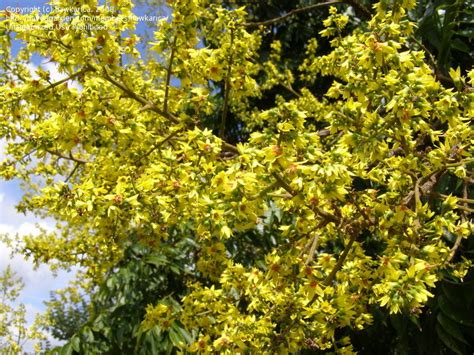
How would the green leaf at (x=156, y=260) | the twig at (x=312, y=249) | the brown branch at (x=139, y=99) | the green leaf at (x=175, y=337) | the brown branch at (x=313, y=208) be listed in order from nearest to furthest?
1. the brown branch at (x=313, y=208)
2. the twig at (x=312, y=249)
3. the brown branch at (x=139, y=99)
4. the green leaf at (x=175, y=337)
5. the green leaf at (x=156, y=260)

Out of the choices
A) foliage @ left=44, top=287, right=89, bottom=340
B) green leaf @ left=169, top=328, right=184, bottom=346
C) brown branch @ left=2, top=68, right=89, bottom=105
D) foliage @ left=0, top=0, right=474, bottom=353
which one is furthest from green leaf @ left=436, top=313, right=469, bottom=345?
foliage @ left=44, top=287, right=89, bottom=340

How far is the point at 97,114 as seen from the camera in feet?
7.38

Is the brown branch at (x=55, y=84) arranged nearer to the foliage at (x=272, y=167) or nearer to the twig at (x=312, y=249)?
the foliage at (x=272, y=167)

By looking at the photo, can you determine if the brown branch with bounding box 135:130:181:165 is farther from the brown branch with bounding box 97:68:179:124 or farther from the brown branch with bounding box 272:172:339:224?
the brown branch with bounding box 272:172:339:224

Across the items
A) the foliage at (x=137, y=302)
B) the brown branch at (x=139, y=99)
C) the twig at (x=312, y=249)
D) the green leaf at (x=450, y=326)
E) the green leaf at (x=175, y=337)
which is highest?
the brown branch at (x=139, y=99)

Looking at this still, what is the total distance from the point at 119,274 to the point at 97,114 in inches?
75.8

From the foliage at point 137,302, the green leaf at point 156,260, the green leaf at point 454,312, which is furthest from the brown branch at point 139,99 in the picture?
the green leaf at point 156,260

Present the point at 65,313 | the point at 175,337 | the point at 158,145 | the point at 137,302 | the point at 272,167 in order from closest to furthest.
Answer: the point at 272,167 < the point at 158,145 < the point at 175,337 < the point at 137,302 < the point at 65,313

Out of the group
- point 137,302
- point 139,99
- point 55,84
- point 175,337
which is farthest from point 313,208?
point 137,302

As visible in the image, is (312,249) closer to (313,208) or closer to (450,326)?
(313,208)

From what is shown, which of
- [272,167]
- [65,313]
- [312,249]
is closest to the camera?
[272,167]

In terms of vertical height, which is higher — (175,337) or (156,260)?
(156,260)

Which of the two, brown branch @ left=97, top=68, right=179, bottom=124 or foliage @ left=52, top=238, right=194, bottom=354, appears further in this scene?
foliage @ left=52, top=238, right=194, bottom=354

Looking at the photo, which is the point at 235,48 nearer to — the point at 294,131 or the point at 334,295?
the point at 294,131
